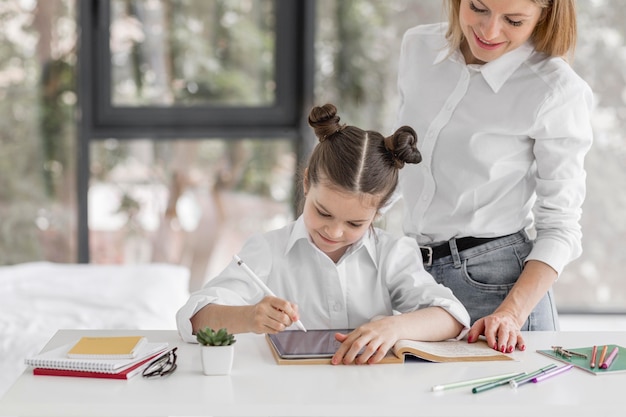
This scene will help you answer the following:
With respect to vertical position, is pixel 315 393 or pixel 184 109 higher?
pixel 184 109

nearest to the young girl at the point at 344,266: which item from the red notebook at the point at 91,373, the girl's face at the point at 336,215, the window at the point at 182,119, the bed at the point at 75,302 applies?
the girl's face at the point at 336,215

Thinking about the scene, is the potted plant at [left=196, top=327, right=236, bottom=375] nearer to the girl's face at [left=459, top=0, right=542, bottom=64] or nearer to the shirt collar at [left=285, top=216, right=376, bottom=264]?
the shirt collar at [left=285, top=216, right=376, bottom=264]

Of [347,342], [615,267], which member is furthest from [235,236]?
[347,342]

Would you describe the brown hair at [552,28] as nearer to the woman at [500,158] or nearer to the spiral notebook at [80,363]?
the woman at [500,158]

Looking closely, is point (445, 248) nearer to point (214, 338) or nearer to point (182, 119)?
point (214, 338)

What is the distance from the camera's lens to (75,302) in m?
2.65

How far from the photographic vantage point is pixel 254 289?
1719mm

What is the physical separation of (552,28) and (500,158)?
0.28 metres

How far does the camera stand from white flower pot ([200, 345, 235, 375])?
4.53ft

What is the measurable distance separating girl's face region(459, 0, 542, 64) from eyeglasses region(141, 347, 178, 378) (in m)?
0.85

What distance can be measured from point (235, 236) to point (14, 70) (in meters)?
1.14

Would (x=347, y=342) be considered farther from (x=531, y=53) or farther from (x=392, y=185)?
(x=531, y=53)

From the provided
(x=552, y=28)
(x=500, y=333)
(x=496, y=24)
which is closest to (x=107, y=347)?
(x=500, y=333)

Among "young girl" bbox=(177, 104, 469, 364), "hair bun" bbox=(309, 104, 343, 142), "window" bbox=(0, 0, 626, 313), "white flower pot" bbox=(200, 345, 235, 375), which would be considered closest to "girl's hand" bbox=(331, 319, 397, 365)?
"young girl" bbox=(177, 104, 469, 364)
